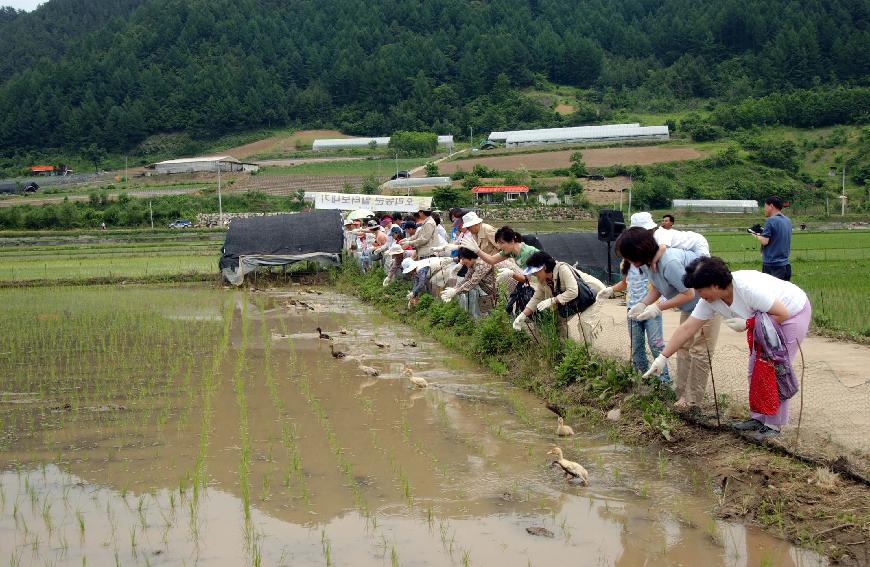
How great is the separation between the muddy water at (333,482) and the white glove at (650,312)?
0.95 metres

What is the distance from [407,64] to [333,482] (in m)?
110

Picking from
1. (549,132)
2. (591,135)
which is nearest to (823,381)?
(591,135)

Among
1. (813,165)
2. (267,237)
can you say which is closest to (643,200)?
(813,165)

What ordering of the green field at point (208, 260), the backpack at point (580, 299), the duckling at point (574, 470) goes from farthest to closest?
the green field at point (208, 260), the backpack at point (580, 299), the duckling at point (574, 470)

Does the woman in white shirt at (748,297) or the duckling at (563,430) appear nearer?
A: the woman in white shirt at (748,297)

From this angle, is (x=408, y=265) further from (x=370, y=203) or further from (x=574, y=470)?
(x=370, y=203)

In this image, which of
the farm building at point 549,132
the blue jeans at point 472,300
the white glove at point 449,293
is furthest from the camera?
the farm building at point 549,132

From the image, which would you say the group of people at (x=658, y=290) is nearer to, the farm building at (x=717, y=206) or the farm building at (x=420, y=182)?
the farm building at (x=717, y=206)

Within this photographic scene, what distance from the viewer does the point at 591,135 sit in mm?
75000

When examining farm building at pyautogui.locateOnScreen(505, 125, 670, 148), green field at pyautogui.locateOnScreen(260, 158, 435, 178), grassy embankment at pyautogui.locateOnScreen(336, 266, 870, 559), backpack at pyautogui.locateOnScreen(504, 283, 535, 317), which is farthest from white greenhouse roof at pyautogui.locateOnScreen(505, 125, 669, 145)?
backpack at pyautogui.locateOnScreen(504, 283, 535, 317)

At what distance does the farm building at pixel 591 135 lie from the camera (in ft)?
240

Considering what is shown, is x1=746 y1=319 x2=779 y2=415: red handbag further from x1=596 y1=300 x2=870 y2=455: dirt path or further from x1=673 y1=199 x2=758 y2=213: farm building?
x1=673 y1=199 x2=758 y2=213: farm building

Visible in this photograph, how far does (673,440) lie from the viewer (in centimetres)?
687

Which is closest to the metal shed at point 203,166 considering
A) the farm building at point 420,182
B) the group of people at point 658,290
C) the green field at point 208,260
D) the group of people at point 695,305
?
the farm building at point 420,182
